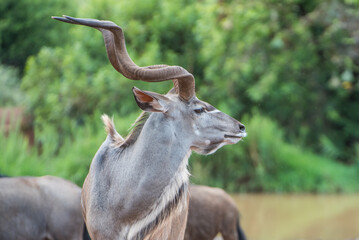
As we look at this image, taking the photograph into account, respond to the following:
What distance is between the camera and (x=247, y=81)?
16344 mm

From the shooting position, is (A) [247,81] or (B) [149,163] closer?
(B) [149,163]

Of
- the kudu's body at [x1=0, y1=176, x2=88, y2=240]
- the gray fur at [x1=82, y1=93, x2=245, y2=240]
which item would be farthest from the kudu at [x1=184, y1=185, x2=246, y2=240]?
the gray fur at [x1=82, y1=93, x2=245, y2=240]

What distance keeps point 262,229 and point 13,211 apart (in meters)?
5.53

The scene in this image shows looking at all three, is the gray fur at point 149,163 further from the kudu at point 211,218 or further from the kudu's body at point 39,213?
the kudu at point 211,218

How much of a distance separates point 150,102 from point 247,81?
39.6 ft

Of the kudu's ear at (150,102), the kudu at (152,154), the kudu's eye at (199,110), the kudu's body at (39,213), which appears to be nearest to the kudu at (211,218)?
the kudu's body at (39,213)

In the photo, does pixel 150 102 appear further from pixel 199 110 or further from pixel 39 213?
pixel 39 213

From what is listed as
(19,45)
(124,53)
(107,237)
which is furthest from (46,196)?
(19,45)

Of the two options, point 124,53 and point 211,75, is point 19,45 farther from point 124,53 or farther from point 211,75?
point 124,53

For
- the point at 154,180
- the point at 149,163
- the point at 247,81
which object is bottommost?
the point at 247,81

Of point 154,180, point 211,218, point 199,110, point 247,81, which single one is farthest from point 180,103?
point 247,81

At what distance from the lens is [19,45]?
2283 centimetres

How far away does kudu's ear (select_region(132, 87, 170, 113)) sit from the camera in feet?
14.5

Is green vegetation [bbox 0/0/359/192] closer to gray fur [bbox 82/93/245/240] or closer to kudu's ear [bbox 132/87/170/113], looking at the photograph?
gray fur [bbox 82/93/245/240]
